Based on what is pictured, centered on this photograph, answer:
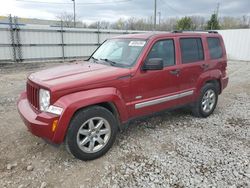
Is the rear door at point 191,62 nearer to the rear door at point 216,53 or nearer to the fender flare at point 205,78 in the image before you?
the fender flare at point 205,78

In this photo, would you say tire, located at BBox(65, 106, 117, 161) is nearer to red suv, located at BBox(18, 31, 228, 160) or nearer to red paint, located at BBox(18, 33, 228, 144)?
red suv, located at BBox(18, 31, 228, 160)

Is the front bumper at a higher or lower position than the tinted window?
lower

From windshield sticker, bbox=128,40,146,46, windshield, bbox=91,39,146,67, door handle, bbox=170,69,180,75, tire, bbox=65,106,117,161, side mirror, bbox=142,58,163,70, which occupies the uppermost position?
windshield sticker, bbox=128,40,146,46

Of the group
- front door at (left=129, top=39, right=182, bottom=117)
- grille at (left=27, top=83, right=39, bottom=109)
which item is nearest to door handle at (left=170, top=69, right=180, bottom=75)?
front door at (left=129, top=39, right=182, bottom=117)

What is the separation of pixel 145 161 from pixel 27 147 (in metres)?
1.94

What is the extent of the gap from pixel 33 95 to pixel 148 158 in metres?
1.97

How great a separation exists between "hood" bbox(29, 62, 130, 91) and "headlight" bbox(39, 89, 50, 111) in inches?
3.9

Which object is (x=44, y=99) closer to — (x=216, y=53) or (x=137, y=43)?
(x=137, y=43)

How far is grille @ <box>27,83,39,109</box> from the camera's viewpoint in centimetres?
313

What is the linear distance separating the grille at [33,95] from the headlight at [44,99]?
112 mm

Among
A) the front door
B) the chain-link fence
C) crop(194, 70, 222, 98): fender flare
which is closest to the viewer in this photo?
the front door

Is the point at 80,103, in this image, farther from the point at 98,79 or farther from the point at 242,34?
the point at 242,34

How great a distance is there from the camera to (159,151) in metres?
3.54

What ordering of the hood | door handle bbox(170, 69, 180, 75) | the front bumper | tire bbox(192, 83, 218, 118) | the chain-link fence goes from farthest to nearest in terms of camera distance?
the chain-link fence, tire bbox(192, 83, 218, 118), door handle bbox(170, 69, 180, 75), the hood, the front bumper
